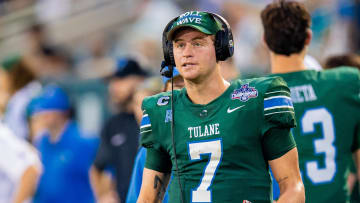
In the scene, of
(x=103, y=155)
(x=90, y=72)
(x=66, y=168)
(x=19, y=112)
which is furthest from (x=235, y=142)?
(x=90, y=72)

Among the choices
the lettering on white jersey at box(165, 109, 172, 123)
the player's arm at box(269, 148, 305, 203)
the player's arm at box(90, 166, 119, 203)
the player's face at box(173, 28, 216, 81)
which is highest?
the player's face at box(173, 28, 216, 81)

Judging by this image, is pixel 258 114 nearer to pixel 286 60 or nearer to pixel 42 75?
pixel 286 60

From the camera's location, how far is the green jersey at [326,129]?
147 inches

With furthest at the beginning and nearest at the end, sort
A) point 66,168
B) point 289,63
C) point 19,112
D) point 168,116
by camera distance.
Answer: point 19,112
point 66,168
point 289,63
point 168,116

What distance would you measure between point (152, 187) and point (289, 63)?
50.7 inches

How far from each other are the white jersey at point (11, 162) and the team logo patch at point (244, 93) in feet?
7.81

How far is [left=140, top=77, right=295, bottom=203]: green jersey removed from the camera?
9.10 feet

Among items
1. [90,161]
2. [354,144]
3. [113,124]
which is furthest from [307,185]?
[90,161]

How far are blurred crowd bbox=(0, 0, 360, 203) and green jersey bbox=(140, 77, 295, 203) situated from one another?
66.1 inches

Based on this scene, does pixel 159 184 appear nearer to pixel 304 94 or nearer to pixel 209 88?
pixel 209 88

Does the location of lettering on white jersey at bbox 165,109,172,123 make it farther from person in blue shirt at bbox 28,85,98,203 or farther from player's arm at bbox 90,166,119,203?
person in blue shirt at bbox 28,85,98,203

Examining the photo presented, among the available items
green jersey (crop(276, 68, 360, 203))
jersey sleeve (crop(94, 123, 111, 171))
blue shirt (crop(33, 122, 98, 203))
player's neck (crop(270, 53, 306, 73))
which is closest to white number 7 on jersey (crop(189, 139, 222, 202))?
green jersey (crop(276, 68, 360, 203))

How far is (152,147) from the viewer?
304cm

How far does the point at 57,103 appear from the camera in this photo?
6.54 metres
